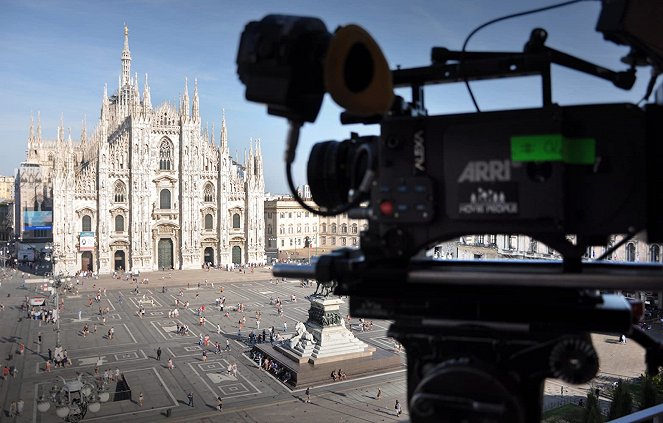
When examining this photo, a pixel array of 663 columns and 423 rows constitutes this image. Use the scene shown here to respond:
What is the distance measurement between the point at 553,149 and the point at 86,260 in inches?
2198

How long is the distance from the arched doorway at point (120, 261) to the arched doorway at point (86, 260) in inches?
89.2

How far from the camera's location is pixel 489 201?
7.95 ft

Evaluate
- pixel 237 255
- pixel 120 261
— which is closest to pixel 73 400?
pixel 120 261

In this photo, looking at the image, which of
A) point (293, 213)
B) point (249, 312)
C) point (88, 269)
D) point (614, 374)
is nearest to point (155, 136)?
point (88, 269)

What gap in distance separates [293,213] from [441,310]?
68.8 meters

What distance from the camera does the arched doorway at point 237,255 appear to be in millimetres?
58438

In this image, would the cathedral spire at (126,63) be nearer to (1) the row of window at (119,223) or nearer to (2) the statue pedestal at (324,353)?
(1) the row of window at (119,223)

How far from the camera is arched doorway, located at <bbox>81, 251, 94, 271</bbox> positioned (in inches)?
2045

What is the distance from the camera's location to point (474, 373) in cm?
239

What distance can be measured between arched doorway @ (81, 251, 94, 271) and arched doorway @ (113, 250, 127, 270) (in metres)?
2.27

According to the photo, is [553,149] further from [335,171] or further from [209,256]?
[209,256]

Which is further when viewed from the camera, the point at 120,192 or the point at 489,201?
the point at 120,192

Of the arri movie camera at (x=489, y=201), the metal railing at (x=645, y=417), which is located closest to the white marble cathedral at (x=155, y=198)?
the metal railing at (x=645, y=417)

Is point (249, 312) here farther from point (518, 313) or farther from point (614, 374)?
point (518, 313)
